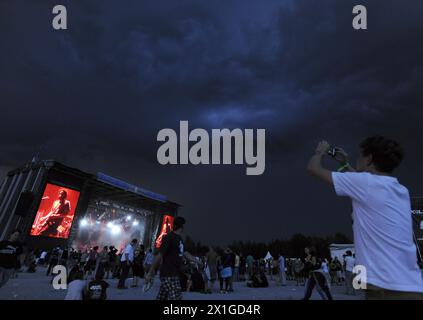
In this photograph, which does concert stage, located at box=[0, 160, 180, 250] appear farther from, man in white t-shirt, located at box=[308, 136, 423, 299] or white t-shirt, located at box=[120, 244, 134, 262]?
man in white t-shirt, located at box=[308, 136, 423, 299]

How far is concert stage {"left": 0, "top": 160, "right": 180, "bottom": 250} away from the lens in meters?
24.7

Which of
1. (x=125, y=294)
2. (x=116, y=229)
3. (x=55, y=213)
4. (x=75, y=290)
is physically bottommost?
(x=125, y=294)

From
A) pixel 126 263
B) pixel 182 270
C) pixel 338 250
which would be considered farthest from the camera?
pixel 338 250

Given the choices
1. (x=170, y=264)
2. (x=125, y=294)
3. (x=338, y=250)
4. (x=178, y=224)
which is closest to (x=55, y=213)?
(x=125, y=294)

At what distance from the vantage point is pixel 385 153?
181 cm

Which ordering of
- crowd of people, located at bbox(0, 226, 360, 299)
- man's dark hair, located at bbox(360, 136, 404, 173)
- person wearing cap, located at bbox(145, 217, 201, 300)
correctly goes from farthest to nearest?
crowd of people, located at bbox(0, 226, 360, 299), person wearing cap, located at bbox(145, 217, 201, 300), man's dark hair, located at bbox(360, 136, 404, 173)

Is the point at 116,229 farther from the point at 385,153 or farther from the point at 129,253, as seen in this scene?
the point at 385,153

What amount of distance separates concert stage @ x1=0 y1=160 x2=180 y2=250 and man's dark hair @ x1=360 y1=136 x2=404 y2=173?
2362 cm

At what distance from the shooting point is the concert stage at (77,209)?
24.7 metres

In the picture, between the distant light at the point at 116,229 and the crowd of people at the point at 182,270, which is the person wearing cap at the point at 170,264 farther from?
the distant light at the point at 116,229

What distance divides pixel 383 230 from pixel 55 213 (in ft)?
95.4

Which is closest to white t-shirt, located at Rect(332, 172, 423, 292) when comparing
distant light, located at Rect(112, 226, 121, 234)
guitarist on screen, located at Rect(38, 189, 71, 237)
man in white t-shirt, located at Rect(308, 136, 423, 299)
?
man in white t-shirt, located at Rect(308, 136, 423, 299)

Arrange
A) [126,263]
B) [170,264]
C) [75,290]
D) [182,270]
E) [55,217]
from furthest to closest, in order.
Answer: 1. [55,217]
2. [182,270]
3. [126,263]
4. [75,290]
5. [170,264]
